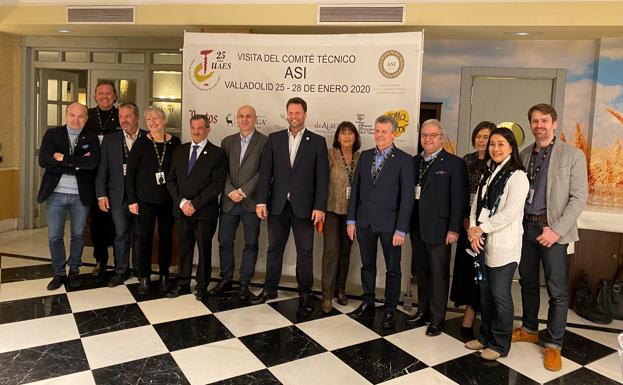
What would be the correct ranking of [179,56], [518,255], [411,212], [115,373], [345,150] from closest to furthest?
1. [115,373]
2. [518,255]
3. [411,212]
4. [345,150]
5. [179,56]

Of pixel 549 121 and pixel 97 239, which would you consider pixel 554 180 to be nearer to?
pixel 549 121

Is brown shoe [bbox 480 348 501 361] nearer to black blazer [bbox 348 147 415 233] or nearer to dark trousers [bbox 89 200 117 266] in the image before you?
black blazer [bbox 348 147 415 233]

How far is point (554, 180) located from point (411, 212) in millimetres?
906

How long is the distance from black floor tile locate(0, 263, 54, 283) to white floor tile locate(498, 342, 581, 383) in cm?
377

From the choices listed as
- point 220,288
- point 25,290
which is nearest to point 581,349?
point 220,288

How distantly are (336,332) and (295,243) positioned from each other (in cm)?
80

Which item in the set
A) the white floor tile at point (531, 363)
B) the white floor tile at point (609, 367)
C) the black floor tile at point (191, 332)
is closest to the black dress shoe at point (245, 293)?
the black floor tile at point (191, 332)

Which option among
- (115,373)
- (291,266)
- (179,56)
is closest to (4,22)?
(179,56)

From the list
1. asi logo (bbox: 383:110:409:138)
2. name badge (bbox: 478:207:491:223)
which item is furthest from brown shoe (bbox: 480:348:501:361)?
asi logo (bbox: 383:110:409:138)

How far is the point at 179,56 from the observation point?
18.7 feet

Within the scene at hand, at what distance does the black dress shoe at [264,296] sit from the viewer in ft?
13.2

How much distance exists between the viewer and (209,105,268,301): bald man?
397 cm

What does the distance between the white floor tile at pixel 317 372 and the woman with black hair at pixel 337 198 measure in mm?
855

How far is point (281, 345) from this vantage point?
324 cm
